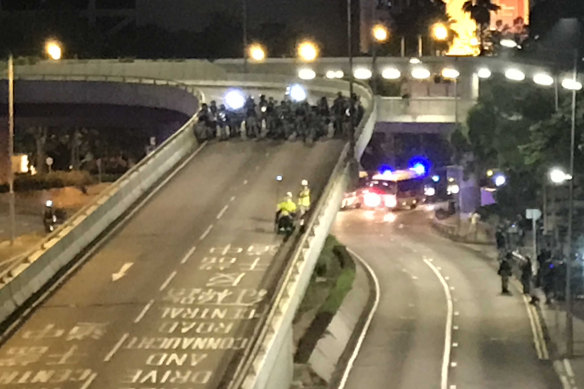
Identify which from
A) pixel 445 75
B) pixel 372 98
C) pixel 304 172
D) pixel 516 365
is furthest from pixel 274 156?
pixel 445 75

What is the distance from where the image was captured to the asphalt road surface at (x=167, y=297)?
1075 inches

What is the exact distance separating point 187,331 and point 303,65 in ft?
180

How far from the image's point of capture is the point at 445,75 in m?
80.2

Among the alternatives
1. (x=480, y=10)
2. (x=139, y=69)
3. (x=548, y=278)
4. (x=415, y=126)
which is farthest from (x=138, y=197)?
(x=480, y=10)

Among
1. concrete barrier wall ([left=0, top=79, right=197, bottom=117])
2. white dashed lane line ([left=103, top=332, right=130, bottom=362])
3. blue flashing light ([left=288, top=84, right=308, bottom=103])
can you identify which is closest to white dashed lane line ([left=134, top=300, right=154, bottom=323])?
white dashed lane line ([left=103, top=332, right=130, bottom=362])

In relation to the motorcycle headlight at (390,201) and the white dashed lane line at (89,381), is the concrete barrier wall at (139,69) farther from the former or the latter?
the white dashed lane line at (89,381)

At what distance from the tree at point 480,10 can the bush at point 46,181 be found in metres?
66.1

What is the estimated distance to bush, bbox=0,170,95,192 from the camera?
2739 inches

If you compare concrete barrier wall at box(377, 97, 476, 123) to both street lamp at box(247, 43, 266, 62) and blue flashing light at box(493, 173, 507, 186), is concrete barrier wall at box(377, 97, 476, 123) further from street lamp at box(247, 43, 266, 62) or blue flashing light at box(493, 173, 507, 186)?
street lamp at box(247, 43, 266, 62)

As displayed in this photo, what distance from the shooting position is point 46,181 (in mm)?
70062

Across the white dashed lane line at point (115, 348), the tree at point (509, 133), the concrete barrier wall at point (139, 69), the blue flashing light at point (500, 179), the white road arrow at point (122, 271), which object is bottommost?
the white dashed lane line at point (115, 348)

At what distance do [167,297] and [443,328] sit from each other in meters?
14.6

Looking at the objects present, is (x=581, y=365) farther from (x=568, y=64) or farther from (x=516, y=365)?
(x=568, y=64)

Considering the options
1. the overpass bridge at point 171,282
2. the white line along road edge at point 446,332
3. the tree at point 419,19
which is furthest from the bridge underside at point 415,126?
the tree at point 419,19
